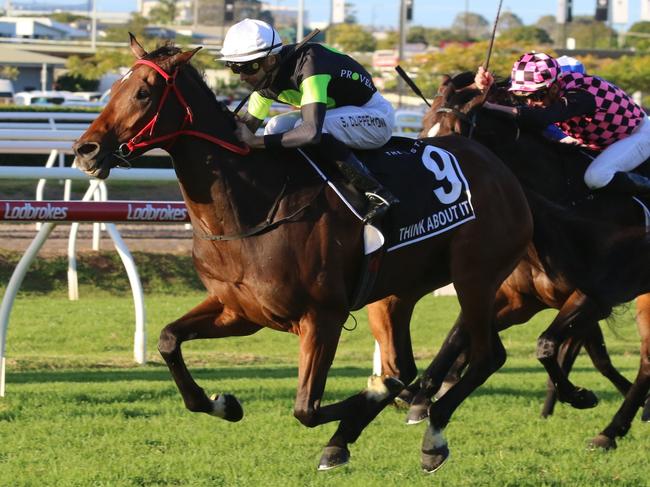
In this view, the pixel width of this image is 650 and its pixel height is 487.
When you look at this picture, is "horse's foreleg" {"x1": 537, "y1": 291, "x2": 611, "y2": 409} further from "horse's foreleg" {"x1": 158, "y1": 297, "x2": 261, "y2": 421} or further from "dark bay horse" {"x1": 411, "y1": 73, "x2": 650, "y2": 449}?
"horse's foreleg" {"x1": 158, "y1": 297, "x2": 261, "y2": 421}

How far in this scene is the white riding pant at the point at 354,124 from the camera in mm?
5375

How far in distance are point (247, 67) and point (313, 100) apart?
337 mm

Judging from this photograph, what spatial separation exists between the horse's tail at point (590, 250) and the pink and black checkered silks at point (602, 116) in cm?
47

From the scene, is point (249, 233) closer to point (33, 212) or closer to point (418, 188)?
point (418, 188)

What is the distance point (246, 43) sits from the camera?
198 inches

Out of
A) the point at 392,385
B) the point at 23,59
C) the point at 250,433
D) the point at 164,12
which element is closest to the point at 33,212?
the point at 250,433

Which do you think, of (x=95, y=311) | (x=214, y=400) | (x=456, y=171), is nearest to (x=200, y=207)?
(x=214, y=400)

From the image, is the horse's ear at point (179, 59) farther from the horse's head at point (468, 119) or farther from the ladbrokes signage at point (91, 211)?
the ladbrokes signage at point (91, 211)

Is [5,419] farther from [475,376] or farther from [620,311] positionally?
[620,311]

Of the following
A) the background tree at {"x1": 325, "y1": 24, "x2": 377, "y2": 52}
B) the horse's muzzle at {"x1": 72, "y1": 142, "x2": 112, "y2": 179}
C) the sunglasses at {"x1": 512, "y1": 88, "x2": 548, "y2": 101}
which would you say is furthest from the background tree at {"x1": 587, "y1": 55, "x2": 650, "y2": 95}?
the background tree at {"x1": 325, "y1": 24, "x2": 377, "y2": 52}

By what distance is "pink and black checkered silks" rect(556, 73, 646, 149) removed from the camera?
6.50 meters

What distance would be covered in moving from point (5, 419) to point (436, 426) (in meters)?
2.22

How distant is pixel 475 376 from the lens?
5887mm

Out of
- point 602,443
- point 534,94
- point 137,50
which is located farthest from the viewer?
point 534,94
